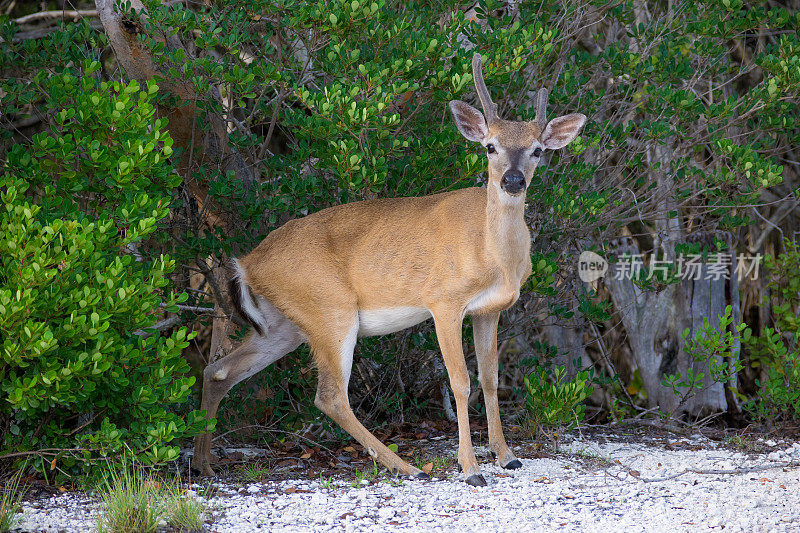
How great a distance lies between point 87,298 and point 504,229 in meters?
2.58

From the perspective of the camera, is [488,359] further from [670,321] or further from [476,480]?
[670,321]

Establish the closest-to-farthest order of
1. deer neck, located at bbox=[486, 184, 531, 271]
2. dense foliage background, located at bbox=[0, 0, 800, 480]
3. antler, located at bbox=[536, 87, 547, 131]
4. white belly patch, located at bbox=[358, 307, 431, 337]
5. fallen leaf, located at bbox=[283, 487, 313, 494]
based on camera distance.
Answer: dense foliage background, located at bbox=[0, 0, 800, 480]
fallen leaf, located at bbox=[283, 487, 313, 494]
deer neck, located at bbox=[486, 184, 531, 271]
antler, located at bbox=[536, 87, 547, 131]
white belly patch, located at bbox=[358, 307, 431, 337]

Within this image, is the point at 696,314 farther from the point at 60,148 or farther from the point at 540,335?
the point at 60,148

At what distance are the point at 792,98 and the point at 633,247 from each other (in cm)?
231

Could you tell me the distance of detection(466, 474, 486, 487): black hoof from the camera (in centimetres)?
549

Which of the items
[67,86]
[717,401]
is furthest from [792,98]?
[67,86]

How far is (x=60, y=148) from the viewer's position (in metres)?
5.13

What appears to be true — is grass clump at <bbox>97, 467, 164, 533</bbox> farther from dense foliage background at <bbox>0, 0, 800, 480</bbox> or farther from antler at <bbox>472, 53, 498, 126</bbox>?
antler at <bbox>472, 53, 498, 126</bbox>

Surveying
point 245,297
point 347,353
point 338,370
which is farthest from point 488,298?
point 245,297

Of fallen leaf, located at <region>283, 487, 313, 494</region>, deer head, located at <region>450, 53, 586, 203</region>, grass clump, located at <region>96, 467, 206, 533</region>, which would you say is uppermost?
deer head, located at <region>450, 53, 586, 203</region>

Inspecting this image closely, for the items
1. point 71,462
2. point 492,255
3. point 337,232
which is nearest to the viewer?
point 71,462

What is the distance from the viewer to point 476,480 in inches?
217

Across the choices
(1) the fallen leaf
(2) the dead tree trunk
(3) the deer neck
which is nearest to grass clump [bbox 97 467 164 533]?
(1) the fallen leaf

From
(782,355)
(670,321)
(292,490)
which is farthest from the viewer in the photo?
(670,321)
